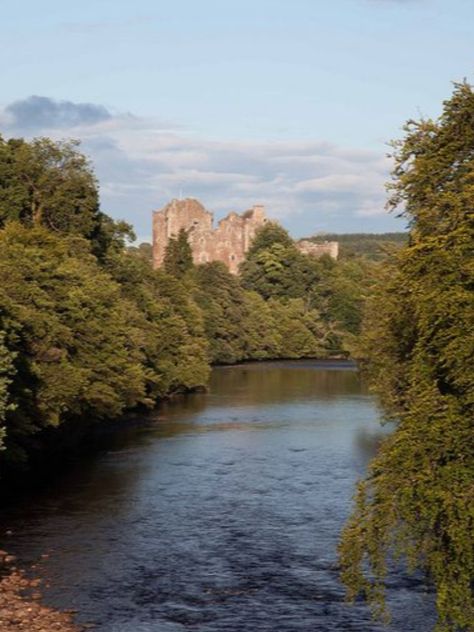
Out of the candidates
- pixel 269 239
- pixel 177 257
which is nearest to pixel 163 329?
pixel 177 257

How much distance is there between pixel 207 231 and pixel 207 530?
161923 mm

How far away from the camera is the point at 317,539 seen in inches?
1339

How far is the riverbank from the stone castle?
164064mm

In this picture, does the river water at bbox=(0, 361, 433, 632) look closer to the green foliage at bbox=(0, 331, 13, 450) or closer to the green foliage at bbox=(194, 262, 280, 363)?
the green foliage at bbox=(0, 331, 13, 450)

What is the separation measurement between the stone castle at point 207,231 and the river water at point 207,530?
131181mm

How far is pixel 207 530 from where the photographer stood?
116 feet

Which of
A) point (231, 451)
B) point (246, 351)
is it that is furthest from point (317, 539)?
point (246, 351)

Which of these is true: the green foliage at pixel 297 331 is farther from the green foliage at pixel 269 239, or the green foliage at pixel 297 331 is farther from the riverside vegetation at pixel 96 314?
the green foliage at pixel 269 239

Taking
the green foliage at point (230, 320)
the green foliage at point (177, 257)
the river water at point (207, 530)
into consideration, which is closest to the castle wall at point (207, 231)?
the green foliage at point (230, 320)

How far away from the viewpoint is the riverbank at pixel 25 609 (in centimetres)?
2492

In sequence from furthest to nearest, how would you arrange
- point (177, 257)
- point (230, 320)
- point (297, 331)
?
1. point (297, 331)
2. point (177, 257)
3. point (230, 320)

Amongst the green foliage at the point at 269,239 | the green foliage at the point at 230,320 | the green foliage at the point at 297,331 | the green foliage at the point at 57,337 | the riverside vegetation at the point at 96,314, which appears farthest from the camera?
the green foliage at the point at 269,239

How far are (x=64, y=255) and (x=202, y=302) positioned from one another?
64.3 m

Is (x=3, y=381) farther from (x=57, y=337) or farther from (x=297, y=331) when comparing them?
(x=297, y=331)
